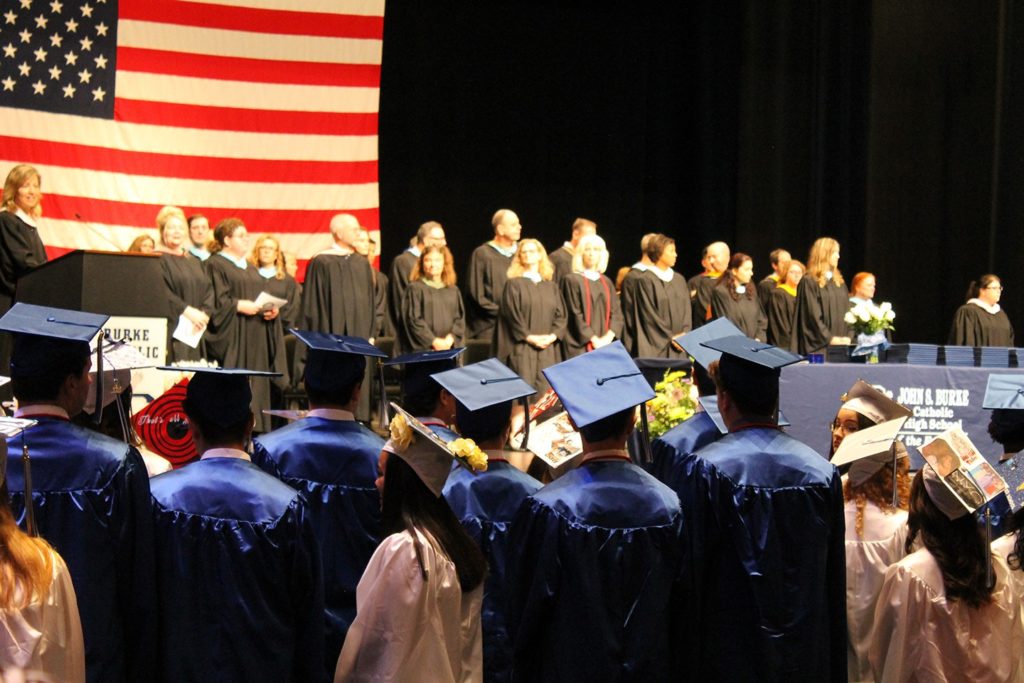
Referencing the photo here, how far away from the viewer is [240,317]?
11.1 m

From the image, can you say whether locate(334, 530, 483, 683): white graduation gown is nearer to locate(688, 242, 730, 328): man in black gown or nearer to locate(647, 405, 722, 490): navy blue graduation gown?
locate(647, 405, 722, 490): navy blue graduation gown

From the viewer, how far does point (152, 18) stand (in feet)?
40.3

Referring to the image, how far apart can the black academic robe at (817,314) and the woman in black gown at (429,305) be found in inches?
189

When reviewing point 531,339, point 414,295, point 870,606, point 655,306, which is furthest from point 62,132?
point 870,606

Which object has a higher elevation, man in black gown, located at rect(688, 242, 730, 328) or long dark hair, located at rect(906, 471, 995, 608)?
man in black gown, located at rect(688, 242, 730, 328)

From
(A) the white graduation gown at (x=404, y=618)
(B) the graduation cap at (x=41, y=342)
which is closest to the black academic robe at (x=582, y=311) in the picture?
(A) the white graduation gown at (x=404, y=618)

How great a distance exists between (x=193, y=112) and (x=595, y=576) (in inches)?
398

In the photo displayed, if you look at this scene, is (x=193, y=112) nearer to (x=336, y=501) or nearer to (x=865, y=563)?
(x=336, y=501)

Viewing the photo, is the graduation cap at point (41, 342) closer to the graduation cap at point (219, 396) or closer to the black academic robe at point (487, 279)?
the graduation cap at point (219, 396)

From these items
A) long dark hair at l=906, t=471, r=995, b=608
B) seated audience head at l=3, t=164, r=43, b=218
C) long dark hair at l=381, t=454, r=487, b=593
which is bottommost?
long dark hair at l=906, t=471, r=995, b=608

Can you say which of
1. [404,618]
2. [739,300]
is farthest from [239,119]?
[404,618]

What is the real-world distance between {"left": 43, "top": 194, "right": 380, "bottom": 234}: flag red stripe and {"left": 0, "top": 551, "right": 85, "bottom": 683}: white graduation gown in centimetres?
949

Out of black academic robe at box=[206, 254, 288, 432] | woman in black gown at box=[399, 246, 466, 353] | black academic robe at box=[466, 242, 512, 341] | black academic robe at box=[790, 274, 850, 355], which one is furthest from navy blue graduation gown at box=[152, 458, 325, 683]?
black academic robe at box=[790, 274, 850, 355]

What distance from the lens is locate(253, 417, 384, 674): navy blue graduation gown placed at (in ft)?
13.3
